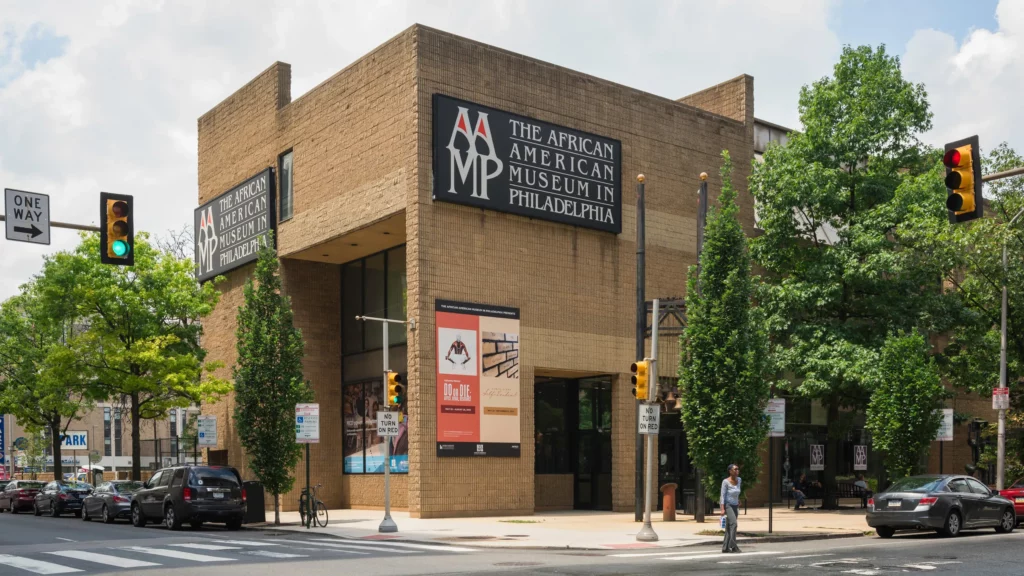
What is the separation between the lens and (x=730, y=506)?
2067 cm

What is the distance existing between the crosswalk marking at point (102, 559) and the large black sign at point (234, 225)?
18.1 meters

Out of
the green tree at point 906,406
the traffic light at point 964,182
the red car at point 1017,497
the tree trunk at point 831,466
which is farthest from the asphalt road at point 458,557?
the tree trunk at point 831,466

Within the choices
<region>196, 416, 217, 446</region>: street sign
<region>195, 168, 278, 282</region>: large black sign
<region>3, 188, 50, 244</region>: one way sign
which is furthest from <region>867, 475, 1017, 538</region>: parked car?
<region>195, 168, 278, 282</region>: large black sign

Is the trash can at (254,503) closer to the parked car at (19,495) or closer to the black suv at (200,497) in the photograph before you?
the black suv at (200,497)

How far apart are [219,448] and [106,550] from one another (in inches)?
830

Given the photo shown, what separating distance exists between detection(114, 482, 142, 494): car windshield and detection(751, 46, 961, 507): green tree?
2106 cm

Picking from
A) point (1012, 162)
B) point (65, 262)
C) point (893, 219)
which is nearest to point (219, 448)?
point (65, 262)

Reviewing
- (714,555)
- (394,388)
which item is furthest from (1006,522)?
(394,388)

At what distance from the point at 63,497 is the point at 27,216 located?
2452 centimetres

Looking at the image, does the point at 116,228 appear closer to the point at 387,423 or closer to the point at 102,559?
the point at 102,559

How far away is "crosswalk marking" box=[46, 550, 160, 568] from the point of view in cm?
1750

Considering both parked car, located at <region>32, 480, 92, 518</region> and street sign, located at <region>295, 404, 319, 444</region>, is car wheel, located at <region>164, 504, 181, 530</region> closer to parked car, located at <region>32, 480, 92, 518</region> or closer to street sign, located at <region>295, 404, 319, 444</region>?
street sign, located at <region>295, 404, 319, 444</region>

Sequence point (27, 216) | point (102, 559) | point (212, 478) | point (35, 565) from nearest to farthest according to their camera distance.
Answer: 1. point (27, 216)
2. point (35, 565)
3. point (102, 559)
4. point (212, 478)

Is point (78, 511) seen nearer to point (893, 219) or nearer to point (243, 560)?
point (243, 560)
